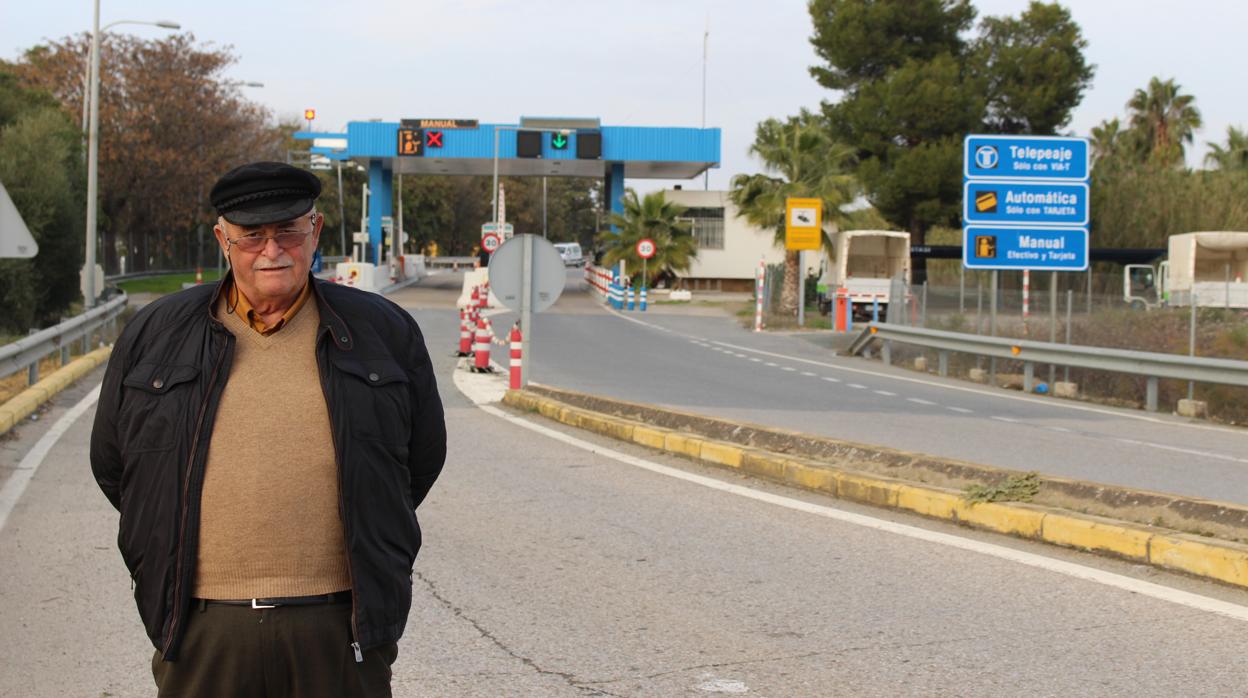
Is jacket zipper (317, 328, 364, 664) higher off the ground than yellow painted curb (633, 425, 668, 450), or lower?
higher

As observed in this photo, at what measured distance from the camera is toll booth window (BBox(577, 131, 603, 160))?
56531mm

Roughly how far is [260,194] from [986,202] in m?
21.7

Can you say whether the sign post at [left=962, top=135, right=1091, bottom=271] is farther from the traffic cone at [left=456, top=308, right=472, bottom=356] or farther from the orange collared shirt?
the orange collared shirt

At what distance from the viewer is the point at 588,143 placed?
56.6m

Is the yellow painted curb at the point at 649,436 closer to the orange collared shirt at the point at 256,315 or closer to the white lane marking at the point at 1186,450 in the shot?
the white lane marking at the point at 1186,450

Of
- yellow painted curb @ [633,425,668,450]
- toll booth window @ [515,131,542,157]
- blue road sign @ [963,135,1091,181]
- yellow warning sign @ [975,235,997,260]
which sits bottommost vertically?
yellow painted curb @ [633,425,668,450]

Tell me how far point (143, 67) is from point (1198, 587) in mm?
55584

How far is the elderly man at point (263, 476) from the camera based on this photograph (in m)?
3.08

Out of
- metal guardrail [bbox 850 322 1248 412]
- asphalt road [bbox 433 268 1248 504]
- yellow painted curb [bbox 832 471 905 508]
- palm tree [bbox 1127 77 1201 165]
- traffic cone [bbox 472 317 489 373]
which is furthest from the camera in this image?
palm tree [bbox 1127 77 1201 165]

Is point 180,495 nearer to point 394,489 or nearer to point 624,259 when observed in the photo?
point 394,489

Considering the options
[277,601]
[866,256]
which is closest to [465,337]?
[277,601]

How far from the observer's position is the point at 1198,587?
6867mm

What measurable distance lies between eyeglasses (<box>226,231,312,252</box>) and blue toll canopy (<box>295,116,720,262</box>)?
1957 inches

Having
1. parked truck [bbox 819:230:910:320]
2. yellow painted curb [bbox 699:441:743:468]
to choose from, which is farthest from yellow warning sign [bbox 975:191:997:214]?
parked truck [bbox 819:230:910:320]
